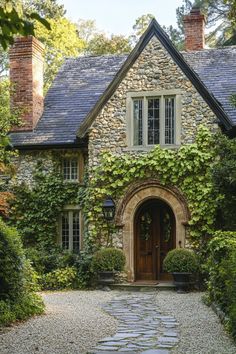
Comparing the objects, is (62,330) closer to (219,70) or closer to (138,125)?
(138,125)

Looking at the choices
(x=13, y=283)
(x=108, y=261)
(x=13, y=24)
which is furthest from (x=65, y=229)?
(x=13, y=24)

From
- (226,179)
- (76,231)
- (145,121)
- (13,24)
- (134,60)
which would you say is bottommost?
(76,231)

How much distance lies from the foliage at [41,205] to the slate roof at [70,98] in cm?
122

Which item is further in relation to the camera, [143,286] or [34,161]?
[34,161]

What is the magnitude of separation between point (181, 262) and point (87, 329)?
6.17m

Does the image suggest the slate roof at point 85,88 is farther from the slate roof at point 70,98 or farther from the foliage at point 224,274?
the foliage at point 224,274

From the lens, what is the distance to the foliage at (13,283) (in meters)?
9.93

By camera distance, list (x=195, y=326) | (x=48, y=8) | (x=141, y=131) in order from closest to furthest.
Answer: (x=195, y=326) < (x=141, y=131) < (x=48, y=8)

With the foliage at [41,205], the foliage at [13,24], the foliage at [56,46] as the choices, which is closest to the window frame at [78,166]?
the foliage at [41,205]

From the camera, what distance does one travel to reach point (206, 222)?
15.6 meters

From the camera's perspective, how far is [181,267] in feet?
48.6

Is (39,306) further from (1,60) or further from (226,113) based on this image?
(1,60)

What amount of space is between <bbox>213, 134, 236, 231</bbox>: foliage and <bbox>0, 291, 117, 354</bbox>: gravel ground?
4534 millimetres

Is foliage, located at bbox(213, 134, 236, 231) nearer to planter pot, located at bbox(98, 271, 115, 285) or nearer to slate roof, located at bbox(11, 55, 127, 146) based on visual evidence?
planter pot, located at bbox(98, 271, 115, 285)
